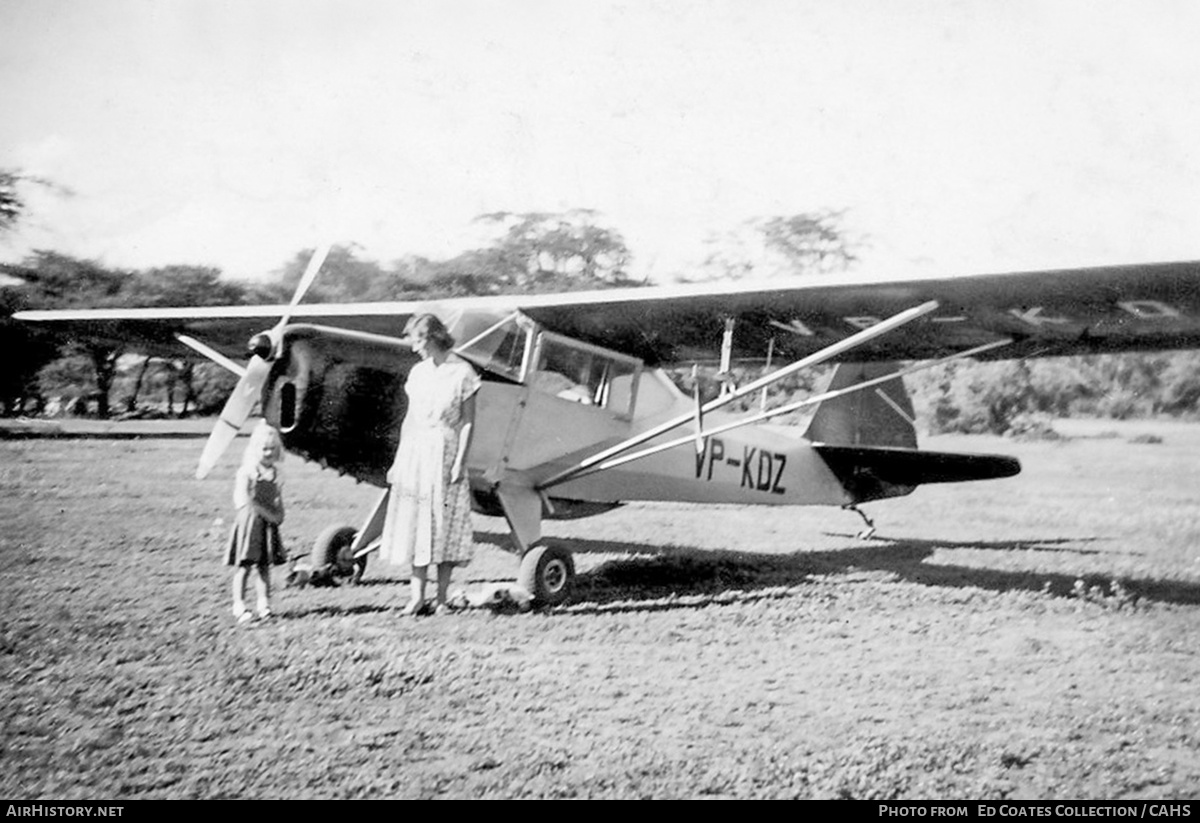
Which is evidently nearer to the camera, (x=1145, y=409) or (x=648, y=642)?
(x=648, y=642)

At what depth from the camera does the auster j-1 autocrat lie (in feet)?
14.0

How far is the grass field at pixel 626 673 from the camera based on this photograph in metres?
2.56

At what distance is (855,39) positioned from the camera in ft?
12.9

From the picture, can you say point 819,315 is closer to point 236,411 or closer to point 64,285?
point 236,411

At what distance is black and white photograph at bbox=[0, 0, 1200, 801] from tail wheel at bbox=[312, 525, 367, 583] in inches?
1.3

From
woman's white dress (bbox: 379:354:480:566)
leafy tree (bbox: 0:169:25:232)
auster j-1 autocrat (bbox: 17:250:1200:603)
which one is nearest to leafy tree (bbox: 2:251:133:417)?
auster j-1 autocrat (bbox: 17:250:1200:603)

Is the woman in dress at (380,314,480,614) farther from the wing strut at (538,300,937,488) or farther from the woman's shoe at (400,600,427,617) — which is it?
the wing strut at (538,300,937,488)

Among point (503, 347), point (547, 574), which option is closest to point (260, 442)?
point (503, 347)

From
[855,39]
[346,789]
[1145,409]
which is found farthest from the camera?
[1145,409]

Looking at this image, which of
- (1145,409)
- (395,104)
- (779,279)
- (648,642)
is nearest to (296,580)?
(648,642)

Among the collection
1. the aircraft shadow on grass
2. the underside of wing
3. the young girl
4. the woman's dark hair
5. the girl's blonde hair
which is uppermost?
the underside of wing

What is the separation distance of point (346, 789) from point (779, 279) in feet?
10.4

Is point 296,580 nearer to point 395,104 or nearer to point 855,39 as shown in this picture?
point 395,104

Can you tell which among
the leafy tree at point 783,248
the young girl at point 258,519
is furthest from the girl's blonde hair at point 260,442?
the leafy tree at point 783,248
